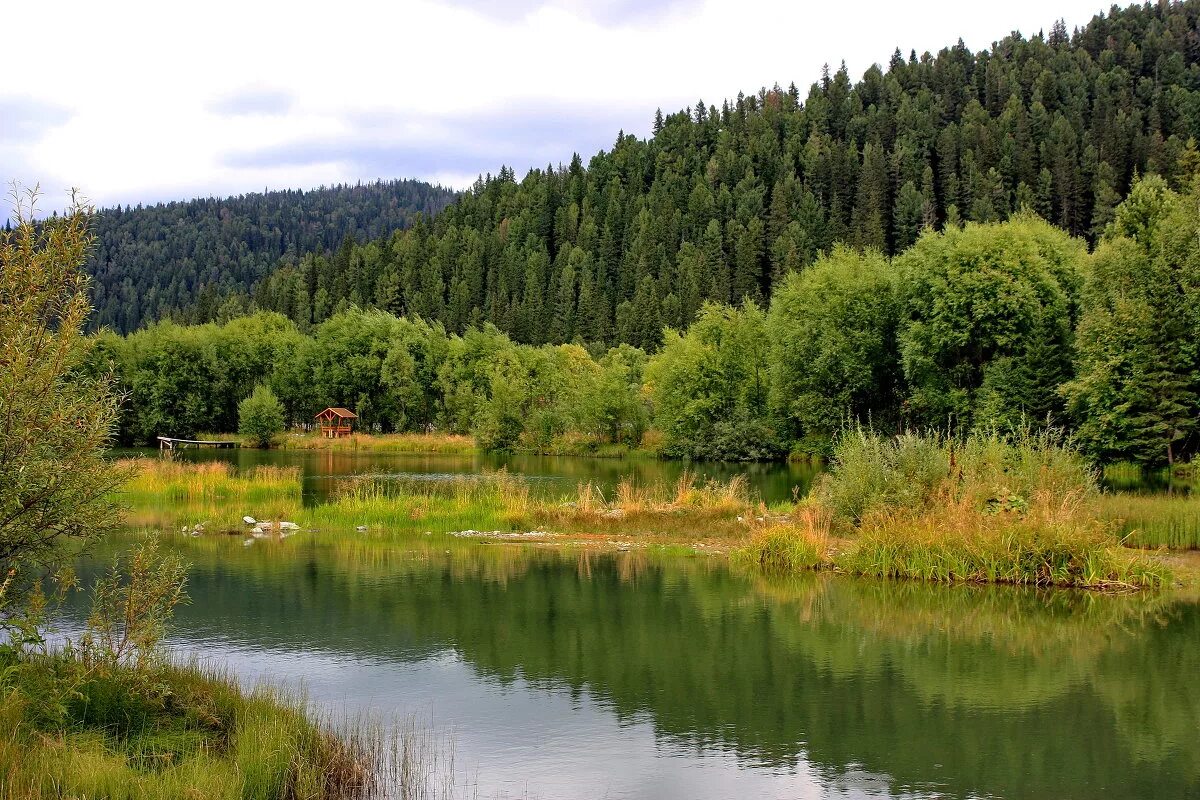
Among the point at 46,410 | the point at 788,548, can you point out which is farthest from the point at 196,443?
the point at 46,410

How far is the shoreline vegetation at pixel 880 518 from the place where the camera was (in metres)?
25.4

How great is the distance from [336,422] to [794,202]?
9159 centimetres

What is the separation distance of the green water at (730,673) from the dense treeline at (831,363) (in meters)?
22.9

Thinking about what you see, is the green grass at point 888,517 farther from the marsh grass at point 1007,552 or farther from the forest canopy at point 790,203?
the forest canopy at point 790,203

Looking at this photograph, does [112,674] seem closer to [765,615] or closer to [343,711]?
[343,711]

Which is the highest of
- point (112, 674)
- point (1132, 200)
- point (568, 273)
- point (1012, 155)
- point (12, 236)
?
point (1012, 155)

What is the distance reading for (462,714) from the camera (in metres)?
15.3

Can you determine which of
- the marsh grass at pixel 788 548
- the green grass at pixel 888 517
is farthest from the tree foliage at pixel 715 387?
the marsh grass at pixel 788 548

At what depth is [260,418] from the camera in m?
103

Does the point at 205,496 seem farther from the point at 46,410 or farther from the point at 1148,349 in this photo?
the point at 1148,349

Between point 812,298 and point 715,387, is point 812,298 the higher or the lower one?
the higher one

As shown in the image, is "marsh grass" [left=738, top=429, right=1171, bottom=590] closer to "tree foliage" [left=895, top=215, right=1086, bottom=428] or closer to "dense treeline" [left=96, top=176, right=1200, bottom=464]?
"dense treeline" [left=96, top=176, right=1200, bottom=464]

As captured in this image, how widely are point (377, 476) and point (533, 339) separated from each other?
108951 millimetres

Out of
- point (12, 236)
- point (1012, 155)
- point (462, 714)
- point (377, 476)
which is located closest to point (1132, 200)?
point (377, 476)
